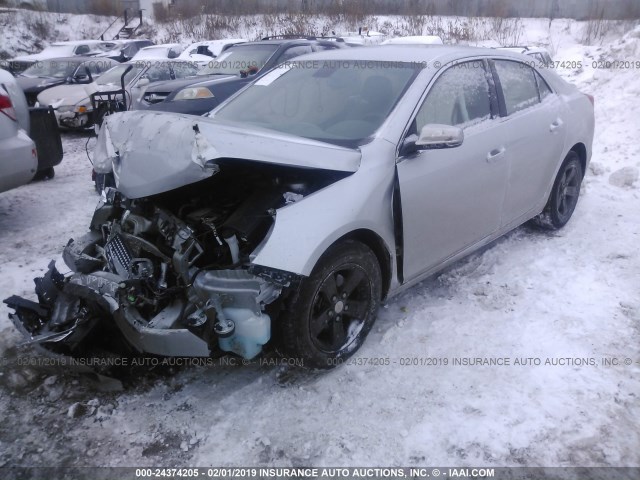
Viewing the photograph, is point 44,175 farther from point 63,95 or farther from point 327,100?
point 327,100

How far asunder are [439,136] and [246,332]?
1.50 m

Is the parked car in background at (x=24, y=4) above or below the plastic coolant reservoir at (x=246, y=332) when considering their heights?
above

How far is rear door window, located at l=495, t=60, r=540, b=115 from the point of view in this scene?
4031mm

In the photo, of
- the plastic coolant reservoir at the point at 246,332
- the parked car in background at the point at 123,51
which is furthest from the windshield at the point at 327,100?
the parked car in background at the point at 123,51

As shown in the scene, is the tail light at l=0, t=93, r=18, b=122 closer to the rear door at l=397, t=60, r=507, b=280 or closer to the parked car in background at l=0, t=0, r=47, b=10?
the rear door at l=397, t=60, r=507, b=280

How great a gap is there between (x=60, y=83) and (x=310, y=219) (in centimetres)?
1073

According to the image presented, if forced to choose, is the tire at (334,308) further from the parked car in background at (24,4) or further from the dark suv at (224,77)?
the parked car in background at (24,4)

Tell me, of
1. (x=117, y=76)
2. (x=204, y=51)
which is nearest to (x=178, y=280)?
(x=117, y=76)

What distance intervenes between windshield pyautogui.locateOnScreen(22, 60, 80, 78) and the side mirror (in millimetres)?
11971

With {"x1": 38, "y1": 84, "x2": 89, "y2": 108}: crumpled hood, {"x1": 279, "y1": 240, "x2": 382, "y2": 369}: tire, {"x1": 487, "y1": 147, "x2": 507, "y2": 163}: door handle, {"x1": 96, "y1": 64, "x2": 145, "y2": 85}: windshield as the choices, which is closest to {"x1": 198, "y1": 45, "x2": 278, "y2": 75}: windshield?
{"x1": 38, "y1": 84, "x2": 89, "y2": 108}: crumpled hood

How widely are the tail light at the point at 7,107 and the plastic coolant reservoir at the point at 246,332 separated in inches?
139

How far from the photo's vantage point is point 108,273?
271 cm

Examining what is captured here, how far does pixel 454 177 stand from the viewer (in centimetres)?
338

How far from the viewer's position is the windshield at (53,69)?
1267 cm
